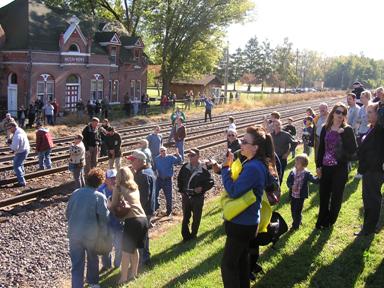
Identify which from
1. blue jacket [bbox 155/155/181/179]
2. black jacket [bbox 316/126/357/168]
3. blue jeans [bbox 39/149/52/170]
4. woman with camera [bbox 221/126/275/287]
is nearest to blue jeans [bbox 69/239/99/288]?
woman with camera [bbox 221/126/275/287]

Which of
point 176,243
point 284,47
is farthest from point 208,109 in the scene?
point 284,47

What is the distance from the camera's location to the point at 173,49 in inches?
1747

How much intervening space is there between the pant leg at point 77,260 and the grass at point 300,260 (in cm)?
74

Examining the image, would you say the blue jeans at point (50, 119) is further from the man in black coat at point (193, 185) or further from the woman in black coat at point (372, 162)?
the woman in black coat at point (372, 162)

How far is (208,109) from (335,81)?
10465cm

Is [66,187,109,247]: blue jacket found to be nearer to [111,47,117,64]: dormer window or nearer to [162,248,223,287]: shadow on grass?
[162,248,223,287]: shadow on grass

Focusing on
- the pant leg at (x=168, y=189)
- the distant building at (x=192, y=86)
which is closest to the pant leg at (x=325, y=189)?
the pant leg at (x=168, y=189)

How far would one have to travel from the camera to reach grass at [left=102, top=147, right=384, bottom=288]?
5.61 metres

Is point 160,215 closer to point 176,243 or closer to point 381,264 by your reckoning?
point 176,243

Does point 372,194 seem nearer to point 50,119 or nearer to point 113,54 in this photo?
point 50,119

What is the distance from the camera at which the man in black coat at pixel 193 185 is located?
26.9 feet

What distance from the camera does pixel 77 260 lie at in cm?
617

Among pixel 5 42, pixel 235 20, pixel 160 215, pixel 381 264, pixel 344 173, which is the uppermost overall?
pixel 235 20

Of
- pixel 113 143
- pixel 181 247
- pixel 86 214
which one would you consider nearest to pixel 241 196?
pixel 86 214
